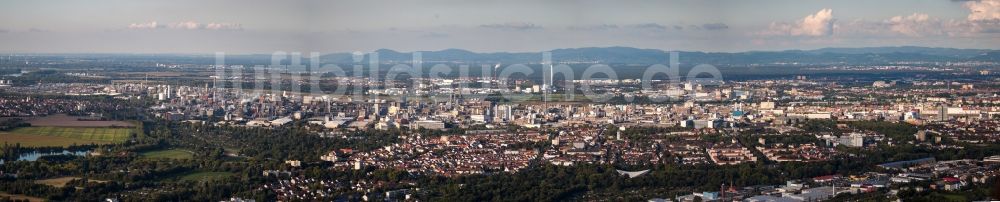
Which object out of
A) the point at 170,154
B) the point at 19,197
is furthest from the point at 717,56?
the point at 19,197

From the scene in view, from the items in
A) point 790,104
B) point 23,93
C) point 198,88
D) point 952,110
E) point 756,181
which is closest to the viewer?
point 756,181

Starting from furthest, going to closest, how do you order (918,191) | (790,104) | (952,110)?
(790,104), (952,110), (918,191)

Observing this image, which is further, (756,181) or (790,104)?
(790,104)

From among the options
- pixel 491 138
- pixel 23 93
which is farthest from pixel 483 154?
pixel 23 93

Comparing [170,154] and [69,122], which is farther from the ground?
[69,122]

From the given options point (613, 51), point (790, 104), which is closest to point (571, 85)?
point (790, 104)

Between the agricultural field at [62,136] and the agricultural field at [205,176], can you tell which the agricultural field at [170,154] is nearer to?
the agricultural field at [62,136]

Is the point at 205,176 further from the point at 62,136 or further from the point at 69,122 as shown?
the point at 69,122

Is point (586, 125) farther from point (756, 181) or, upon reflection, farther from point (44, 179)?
point (44, 179)
